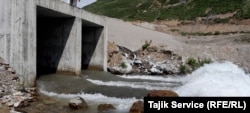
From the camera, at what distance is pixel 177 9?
264ft

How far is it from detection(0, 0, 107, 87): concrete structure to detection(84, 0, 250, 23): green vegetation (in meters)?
40.6

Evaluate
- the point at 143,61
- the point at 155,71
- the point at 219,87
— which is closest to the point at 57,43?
the point at 155,71

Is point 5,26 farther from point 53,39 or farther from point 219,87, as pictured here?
point 219,87

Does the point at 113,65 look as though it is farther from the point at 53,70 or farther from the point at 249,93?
the point at 249,93

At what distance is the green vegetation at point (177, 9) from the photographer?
7125 cm

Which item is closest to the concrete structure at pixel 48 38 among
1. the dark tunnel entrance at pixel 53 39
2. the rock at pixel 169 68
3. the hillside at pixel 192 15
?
the dark tunnel entrance at pixel 53 39

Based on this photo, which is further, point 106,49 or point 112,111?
point 106,49

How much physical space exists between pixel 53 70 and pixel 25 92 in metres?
7.39

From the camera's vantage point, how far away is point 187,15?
74750mm

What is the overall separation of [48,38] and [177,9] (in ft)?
192

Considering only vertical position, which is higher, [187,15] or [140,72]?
[187,15]

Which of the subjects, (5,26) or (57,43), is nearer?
(5,26)

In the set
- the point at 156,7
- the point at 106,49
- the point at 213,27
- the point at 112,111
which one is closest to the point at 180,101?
the point at 112,111

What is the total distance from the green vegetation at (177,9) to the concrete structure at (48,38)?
133 feet
